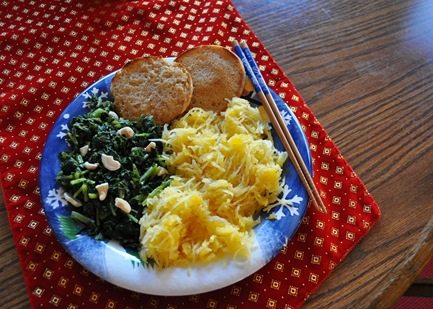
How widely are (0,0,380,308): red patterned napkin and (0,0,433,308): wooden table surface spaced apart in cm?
6

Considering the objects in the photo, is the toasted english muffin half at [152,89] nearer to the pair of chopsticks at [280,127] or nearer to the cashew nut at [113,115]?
the cashew nut at [113,115]

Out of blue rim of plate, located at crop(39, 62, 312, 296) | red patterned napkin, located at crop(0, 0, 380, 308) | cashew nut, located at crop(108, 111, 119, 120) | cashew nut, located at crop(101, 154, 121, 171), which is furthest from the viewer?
cashew nut, located at crop(108, 111, 119, 120)

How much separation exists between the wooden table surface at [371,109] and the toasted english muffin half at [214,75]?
34 centimetres

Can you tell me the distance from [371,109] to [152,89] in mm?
943

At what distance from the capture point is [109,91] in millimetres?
1839

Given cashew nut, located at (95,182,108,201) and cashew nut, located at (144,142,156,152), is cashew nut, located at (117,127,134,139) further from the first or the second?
cashew nut, located at (95,182,108,201)

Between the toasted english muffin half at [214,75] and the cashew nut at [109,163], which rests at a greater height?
the toasted english muffin half at [214,75]

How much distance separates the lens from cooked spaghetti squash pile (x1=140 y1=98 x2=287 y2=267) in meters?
1.38

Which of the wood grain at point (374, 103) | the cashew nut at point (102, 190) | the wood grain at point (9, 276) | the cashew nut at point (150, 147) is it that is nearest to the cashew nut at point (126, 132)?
the cashew nut at point (150, 147)

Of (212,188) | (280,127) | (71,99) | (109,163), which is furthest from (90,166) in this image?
(280,127)

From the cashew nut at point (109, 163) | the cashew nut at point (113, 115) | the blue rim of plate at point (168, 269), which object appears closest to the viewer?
the blue rim of plate at point (168, 269)

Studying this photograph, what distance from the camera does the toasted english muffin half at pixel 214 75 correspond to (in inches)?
71.5

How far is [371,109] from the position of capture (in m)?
1.93

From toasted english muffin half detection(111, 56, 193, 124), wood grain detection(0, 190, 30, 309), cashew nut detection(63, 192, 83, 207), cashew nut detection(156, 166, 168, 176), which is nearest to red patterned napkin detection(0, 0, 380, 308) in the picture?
wood grain detection(0, 190, 30, 309)
